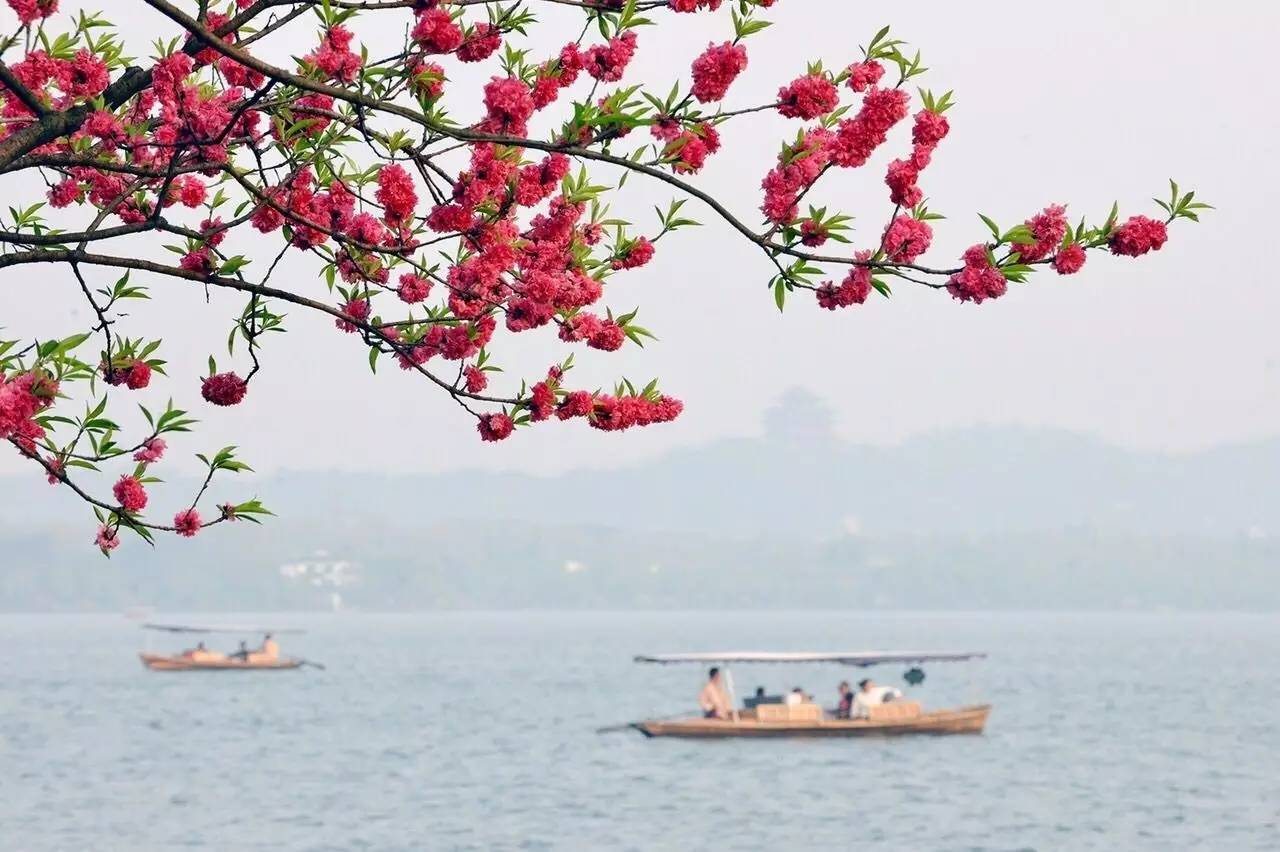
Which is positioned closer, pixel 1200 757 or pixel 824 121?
pixel 824 121

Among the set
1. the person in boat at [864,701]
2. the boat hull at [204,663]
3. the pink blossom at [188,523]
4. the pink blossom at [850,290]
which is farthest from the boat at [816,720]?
the boat hull at [204,663]

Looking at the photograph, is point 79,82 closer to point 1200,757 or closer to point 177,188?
point 177,188

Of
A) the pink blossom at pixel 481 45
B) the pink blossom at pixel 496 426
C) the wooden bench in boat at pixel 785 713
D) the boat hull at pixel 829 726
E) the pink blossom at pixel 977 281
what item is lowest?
the boat hull at pixel 829 726

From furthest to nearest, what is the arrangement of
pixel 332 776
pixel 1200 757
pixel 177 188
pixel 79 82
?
pixel 1200 757 < pixel 332 776 < pixel 177 188 < pixel 79 82

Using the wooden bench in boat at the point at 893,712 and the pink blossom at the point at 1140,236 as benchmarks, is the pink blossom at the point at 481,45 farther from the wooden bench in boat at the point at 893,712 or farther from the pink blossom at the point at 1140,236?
the wooden bench in boat at the point at 893,712

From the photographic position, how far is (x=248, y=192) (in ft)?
37.7

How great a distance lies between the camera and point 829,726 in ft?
220

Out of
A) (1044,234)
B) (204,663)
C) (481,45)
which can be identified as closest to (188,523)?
(481,45)

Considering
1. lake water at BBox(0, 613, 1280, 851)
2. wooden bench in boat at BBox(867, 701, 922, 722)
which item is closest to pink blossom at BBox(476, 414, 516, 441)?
lake water at BBox(0, 613, 1280, 851)

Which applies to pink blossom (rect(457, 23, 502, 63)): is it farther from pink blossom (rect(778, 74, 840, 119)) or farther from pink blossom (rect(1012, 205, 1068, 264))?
pink blossom (rect(1012, 205, 1068, 264))

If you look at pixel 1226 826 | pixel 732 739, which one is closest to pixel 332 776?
pixel 732 739

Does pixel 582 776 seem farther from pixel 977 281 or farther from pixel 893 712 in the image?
pixel 977 281

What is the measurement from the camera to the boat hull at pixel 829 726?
67125mm

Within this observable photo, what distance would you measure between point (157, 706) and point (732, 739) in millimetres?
42329
